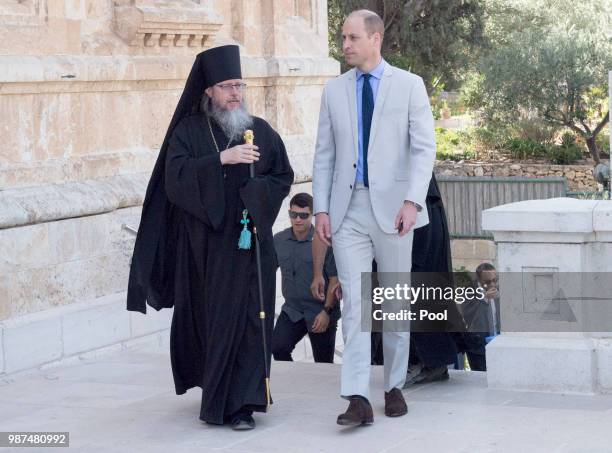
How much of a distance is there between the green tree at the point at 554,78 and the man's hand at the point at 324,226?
2657 cm

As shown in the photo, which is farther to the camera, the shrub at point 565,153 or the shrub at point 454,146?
the shrub at point 454,146

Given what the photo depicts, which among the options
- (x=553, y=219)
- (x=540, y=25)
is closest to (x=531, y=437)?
(x=553, y=219)

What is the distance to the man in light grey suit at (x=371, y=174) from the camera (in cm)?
590

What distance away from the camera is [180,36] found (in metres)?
9.60

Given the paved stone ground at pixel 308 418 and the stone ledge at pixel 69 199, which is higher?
the stone ledge at pixel 69 199

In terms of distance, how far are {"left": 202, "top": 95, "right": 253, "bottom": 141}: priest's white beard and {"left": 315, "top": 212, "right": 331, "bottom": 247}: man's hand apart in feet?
1.92

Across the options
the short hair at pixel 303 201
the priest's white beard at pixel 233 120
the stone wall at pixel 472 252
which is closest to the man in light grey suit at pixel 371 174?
the priest's white beard at pixel 233 120

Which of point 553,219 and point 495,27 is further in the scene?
point 495,27

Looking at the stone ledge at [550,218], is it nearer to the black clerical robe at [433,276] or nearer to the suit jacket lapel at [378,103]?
the black clerical robe at [433,276]

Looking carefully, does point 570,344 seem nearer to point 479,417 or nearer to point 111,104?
point 479,417

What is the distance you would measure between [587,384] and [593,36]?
28.2 meters

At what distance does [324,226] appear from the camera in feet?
19.9

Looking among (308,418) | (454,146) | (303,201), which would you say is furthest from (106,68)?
(454,146)

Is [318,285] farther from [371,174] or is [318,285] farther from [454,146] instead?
[454,146]
